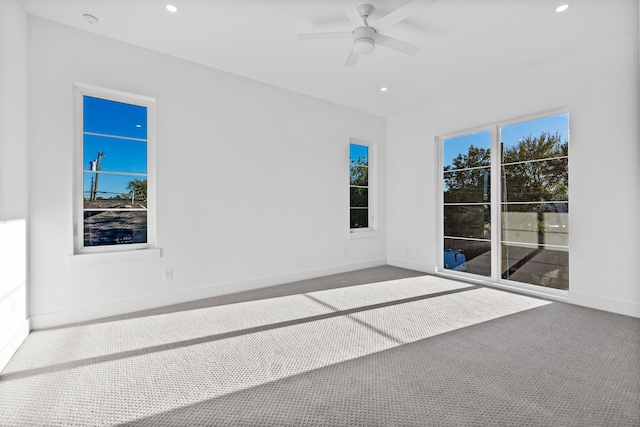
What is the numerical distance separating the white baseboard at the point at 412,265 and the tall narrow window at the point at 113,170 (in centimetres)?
409

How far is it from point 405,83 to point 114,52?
356cm

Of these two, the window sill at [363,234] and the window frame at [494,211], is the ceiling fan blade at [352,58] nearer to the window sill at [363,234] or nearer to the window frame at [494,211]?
the window frame at [494,211]

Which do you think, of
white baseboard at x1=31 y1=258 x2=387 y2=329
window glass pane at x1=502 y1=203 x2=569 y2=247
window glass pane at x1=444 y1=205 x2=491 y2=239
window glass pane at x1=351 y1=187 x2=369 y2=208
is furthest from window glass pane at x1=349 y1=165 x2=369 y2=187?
window glass pane at x1=502 y1=203 x2=569 y2=247

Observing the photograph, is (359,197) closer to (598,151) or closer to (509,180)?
(509,180)

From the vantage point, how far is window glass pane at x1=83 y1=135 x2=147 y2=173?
3.07 m

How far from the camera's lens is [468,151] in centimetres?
459

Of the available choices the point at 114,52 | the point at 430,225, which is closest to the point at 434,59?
the point at 430,225

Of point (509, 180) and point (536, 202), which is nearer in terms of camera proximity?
point (536, 202)

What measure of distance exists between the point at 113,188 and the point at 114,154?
0.37 meters

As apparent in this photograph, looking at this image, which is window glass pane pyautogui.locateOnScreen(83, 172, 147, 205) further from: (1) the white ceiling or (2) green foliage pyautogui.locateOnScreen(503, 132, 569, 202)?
(2) green foliage pyautogui.locateOnScreen(503, 132, 569, 202)

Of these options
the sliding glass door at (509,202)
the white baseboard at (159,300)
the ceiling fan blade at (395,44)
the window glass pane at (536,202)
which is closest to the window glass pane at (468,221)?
the sliding glass door at (509,202)

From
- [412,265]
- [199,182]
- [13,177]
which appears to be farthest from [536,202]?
[13,177]

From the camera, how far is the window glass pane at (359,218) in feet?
17.6

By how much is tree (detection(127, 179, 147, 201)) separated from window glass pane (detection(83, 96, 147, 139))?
1.70 feet
